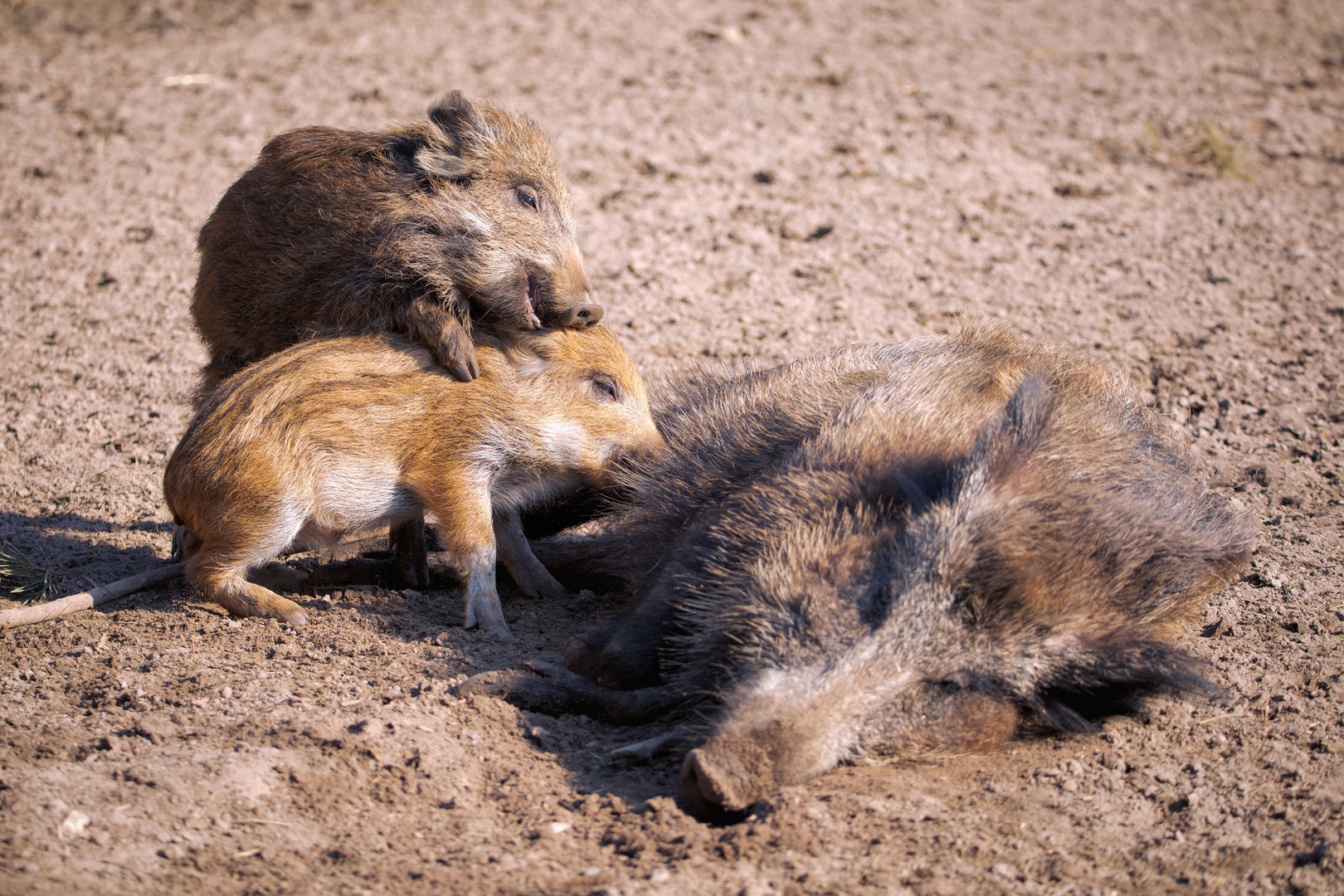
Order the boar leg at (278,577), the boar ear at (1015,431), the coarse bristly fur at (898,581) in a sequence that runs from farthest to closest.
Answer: the boar leg at (278,577)
the boar ear at (1015,431)
the coarse bristly fur at (898,581)

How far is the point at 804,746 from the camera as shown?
7.53 feet

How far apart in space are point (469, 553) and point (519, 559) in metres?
0.46

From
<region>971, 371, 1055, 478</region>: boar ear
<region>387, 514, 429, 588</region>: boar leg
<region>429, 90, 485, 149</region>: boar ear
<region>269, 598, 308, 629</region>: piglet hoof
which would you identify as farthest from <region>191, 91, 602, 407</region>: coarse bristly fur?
<region>971, 371, 1055, 478</region>: boar ear

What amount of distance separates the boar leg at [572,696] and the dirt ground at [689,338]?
0.06 m

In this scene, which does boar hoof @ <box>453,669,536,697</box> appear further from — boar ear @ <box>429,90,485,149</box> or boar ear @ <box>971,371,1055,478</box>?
boar ear @ <box>429,90,485,149</box>

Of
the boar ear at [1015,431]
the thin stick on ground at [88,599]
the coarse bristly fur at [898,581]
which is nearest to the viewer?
the coarse bristly fur at [898,581]

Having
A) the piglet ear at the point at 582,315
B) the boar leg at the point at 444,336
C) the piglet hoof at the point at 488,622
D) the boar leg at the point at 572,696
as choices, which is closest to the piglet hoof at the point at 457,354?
the boar leg at the point at 444,336

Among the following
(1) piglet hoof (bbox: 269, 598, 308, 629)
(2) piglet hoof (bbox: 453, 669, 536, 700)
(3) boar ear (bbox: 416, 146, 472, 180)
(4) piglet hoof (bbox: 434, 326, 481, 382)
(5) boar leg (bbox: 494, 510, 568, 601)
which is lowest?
(5) boar leg (bbox: 494, 510, 568, 601)

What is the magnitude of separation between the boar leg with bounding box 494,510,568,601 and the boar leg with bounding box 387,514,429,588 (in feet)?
0.82

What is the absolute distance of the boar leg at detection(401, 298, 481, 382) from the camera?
129 inches

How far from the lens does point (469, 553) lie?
321cm

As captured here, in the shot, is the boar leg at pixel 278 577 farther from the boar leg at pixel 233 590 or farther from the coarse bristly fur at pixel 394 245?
the coarse bristly fur at pixel 394 245

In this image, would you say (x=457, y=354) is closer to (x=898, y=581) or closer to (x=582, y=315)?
(x=582, y=315)

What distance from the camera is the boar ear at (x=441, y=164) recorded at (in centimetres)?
354
